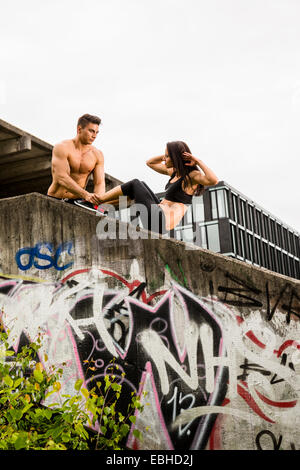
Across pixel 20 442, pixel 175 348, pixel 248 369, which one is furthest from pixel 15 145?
pixel 20 442

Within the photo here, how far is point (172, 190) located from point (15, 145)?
11.9 feet

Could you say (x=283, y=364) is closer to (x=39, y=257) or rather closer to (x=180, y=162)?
(x=180, y=162)

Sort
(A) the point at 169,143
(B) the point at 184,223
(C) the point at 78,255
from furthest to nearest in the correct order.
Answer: (B) the point at 184,223 < (A) the point at 169,143 < (C) the point at 78,255

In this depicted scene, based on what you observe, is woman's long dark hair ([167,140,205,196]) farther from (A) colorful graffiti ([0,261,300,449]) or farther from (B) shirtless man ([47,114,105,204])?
(A) colorful graffiti ([0,261,300,449])

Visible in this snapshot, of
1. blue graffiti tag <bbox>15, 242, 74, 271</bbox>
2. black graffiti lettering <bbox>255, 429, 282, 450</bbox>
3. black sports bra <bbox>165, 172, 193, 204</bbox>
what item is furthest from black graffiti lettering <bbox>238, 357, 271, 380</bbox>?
blue graffiti tag <bbox>15, 242, 74, 271</bbox>

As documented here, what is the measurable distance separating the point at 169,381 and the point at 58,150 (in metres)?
2.99

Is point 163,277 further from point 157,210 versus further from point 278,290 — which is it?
point 278,290

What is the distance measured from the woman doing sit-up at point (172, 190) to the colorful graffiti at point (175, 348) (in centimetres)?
88

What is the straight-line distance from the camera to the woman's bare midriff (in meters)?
6.78

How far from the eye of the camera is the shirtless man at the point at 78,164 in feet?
22.2

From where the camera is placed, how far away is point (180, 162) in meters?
7.07

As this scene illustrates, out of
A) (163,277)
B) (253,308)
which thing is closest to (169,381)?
(163,277)

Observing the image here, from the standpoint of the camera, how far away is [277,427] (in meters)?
6.39
